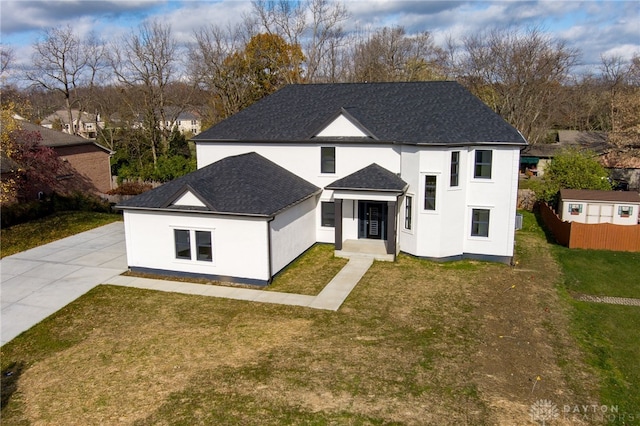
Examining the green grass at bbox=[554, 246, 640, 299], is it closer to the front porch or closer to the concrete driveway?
the front porch

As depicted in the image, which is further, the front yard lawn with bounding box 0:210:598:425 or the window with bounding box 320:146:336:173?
the window with bounding box 320:146:336:173

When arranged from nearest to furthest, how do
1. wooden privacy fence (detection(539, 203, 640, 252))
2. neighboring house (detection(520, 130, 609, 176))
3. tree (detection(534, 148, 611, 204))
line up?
wooden privacy fence (detection(539, 203, 640, 252)) < tree (detection(534, 148, 611, 204)) < neighboring house (detection(520, 130, 609, 176))

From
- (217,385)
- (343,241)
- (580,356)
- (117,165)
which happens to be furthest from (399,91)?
(117,165)

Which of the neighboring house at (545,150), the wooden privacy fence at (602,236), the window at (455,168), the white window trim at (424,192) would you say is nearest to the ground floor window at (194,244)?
the white window trim at (424,192)

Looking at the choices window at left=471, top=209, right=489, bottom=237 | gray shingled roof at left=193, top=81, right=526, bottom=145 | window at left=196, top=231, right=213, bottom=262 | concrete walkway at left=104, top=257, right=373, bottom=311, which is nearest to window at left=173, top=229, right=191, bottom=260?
window at left=196, top=231, right=213, bottom=262

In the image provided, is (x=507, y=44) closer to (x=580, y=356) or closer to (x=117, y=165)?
(x=117, y=165)
